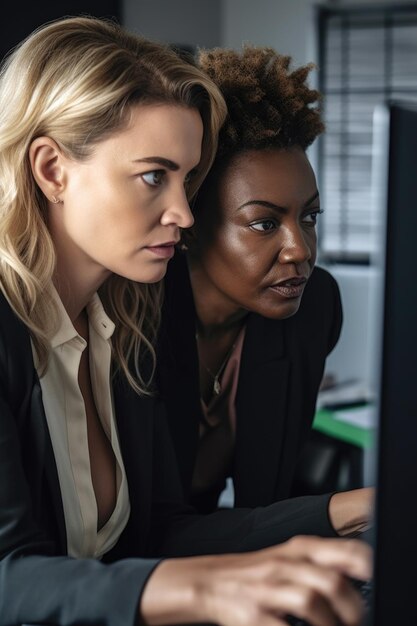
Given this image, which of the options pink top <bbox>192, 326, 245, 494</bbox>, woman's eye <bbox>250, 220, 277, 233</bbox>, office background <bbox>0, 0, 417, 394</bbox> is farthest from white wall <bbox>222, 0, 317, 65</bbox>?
woman's eye <bbox>250, 220, 277, 233</bbox>

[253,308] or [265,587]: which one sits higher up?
[253,308]

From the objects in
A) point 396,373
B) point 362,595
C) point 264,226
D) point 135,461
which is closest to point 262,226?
point 264,226

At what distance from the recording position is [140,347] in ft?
3.84

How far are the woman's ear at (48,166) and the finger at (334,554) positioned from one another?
52 centimetres

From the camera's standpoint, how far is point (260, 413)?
126 centimetres

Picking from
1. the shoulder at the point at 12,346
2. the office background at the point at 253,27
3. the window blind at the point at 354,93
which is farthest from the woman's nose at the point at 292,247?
the window blind at the point at 354,93

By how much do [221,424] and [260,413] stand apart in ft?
0.25

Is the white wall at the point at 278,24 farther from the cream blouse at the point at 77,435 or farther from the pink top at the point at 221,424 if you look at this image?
the cream blouse at the point at 77,435

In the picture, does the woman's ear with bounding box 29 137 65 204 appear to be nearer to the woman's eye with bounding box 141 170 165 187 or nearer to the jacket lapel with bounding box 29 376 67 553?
the woman's eye with bounding box 141 170 165 187

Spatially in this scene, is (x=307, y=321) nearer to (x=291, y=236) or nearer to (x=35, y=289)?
(x=291, y=236)

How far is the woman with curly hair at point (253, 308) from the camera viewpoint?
1.08 m

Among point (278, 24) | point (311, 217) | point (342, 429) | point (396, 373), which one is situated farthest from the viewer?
point (278, 24)

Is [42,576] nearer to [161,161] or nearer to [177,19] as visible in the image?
[161,161]

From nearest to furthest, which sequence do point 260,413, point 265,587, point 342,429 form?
point 265,587 < point 260,413 < point 342,429
